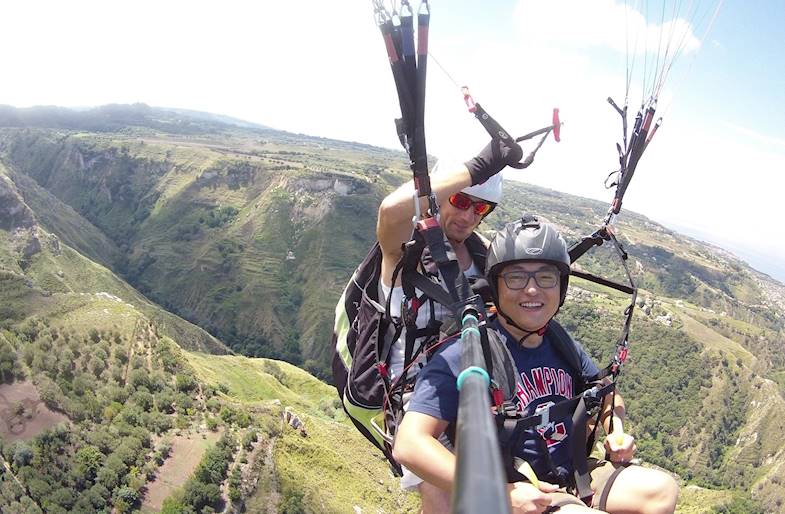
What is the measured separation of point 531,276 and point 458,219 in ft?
3.42

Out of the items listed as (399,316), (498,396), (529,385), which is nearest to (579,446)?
(529,385)

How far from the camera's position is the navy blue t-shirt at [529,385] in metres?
3.02

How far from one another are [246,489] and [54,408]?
20.9 m

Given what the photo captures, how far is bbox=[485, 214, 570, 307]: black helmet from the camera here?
12.4 ft

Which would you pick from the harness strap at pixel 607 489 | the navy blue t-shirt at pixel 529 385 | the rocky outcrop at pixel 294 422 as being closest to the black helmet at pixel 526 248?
the navy blue t-shirt at pixel 529 385

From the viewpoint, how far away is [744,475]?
283ft

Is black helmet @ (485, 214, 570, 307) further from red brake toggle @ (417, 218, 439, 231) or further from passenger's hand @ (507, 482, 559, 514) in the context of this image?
passenger's hand @ (507, 482, 559, 514)

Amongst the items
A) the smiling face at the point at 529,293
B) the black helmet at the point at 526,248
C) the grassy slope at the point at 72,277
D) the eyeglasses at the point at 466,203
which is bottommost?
the grassy slope at the point at 72,277

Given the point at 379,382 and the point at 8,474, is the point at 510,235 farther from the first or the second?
the point at 8,474

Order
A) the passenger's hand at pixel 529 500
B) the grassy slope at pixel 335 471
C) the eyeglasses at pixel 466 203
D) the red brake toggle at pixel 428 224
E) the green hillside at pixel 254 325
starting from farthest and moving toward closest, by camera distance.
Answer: the green hillside at pixel 254 325, the grassy slope at pixel 335 471, the eyeglasses at pixel 466 203, the red brake toggle at pixel 428 224, the passenger's hand at pixel 529 500

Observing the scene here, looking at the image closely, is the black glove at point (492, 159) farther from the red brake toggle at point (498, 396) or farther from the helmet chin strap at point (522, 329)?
the red brake toggle at point (498, 396)

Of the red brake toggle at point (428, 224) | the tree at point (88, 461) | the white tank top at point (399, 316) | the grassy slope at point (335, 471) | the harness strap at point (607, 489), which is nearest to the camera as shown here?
the red brake toggle at point (428, 224)

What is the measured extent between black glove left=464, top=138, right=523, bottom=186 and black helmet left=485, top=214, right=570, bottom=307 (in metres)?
0.61

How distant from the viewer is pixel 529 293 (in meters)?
3.74
